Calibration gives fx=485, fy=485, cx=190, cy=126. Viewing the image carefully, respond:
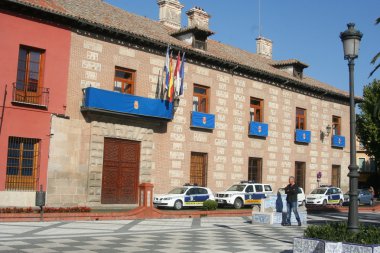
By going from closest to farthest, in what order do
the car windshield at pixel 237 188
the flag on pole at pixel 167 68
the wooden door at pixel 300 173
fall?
the flag on pole at pixel 167 68 → the car windshield at pixel 237 188 → the wooden door at pixel 300 173

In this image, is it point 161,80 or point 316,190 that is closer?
point 161,80

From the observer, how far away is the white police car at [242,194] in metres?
27.6

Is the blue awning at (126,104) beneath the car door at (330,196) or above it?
above

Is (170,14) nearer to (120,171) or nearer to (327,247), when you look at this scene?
(120,171)

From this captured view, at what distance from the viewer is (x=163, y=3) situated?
112ft

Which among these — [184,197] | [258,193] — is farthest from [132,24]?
[258,193]

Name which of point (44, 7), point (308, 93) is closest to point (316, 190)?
point (308, 93)

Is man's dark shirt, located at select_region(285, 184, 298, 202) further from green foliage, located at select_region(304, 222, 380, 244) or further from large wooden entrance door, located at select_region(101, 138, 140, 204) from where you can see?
large wooden entrance door, located at select_region(101, 138, 140, 204)

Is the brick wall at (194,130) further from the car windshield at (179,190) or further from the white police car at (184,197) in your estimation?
the white police car at (184,197)

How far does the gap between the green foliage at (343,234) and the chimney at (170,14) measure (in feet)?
84.3

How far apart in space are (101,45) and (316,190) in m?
18.8

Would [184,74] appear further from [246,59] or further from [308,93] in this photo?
[308,93]

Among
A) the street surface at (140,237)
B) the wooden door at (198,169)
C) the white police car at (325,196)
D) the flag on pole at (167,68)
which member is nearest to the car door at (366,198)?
the white police car at (325,196)

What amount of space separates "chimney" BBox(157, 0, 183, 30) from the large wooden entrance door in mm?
11305
